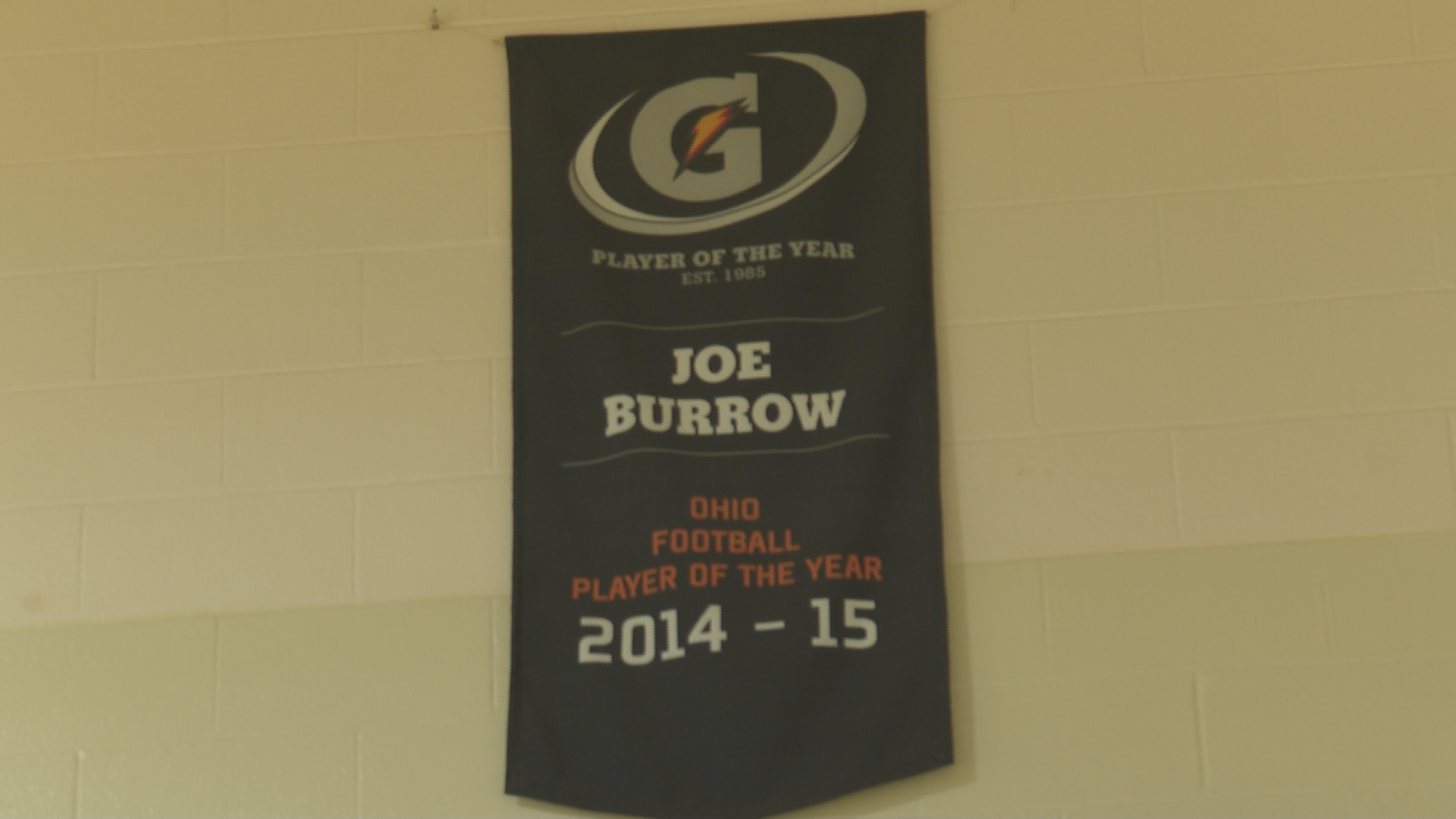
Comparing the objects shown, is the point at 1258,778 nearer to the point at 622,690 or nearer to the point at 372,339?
the point at 622,690

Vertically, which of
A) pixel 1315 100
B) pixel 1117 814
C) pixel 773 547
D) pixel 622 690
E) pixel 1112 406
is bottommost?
pixel 1117 814

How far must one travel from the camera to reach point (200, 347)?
7.89ft

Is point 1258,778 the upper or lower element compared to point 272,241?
lower

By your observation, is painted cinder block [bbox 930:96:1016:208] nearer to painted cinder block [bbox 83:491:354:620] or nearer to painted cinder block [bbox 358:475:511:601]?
painted cinder block [bbox 358:475:511:601]

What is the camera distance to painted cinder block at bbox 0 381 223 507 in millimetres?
2365

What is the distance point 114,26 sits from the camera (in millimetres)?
2523

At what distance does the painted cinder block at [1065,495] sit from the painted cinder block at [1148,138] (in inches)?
17.4

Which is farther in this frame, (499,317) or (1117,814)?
(499,317)

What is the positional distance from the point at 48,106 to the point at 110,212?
0.24m

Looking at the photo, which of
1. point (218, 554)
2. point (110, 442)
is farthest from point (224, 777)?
point (110, 442)

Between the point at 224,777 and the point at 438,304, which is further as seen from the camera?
the point at 438,304

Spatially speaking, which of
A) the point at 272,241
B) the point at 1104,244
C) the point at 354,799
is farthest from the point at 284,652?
the point at 1104,244

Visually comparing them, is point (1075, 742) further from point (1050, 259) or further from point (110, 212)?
point (110, 212)

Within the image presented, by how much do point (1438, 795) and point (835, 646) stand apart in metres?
0.96
